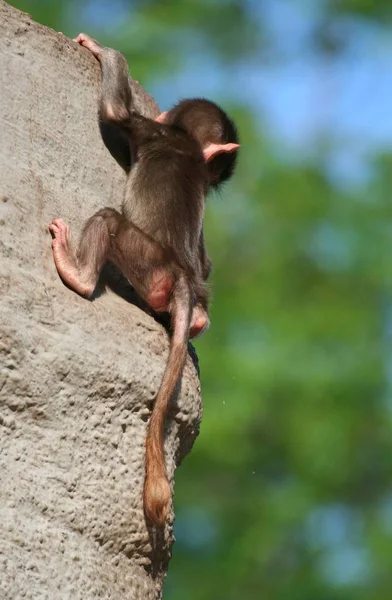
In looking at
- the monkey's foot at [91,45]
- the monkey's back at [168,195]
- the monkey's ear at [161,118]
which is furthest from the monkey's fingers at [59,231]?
the monkey's ear at [161,118]

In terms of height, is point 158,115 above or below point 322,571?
below

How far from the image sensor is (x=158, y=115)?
5.70 m

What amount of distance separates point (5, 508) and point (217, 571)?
23.4 feet

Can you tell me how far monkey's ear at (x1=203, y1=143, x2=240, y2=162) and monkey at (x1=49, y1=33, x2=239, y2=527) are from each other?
0.03 meters

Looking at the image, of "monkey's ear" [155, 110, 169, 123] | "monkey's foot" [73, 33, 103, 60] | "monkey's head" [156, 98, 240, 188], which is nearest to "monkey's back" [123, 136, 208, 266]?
"monkey's ear" [155, 110, 169, 123]

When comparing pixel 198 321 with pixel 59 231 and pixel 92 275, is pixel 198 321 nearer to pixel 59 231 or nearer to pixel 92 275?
pixel 92 275

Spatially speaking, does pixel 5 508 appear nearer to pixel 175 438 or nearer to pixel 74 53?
pixel 175 438

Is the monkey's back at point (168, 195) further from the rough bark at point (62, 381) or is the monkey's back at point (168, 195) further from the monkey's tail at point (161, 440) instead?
the monkey's tail at point (161, 440)

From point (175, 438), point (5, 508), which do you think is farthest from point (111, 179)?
point (5, 508)

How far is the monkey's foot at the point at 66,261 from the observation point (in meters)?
4.47

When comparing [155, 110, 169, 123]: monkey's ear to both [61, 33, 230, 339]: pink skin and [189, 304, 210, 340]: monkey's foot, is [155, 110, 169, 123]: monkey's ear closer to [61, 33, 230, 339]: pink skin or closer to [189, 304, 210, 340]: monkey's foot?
[61, 33, 230, 339]: pink skin

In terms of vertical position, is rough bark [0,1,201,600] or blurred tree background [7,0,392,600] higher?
blurred tree background [7,0,392,600]

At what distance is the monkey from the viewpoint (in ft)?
14.8

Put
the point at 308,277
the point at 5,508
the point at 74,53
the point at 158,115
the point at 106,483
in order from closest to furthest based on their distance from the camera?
the point at 5,508 < the point at 106,483 < the point at 74,53 < the point at 158,115 < the point at 308,277
